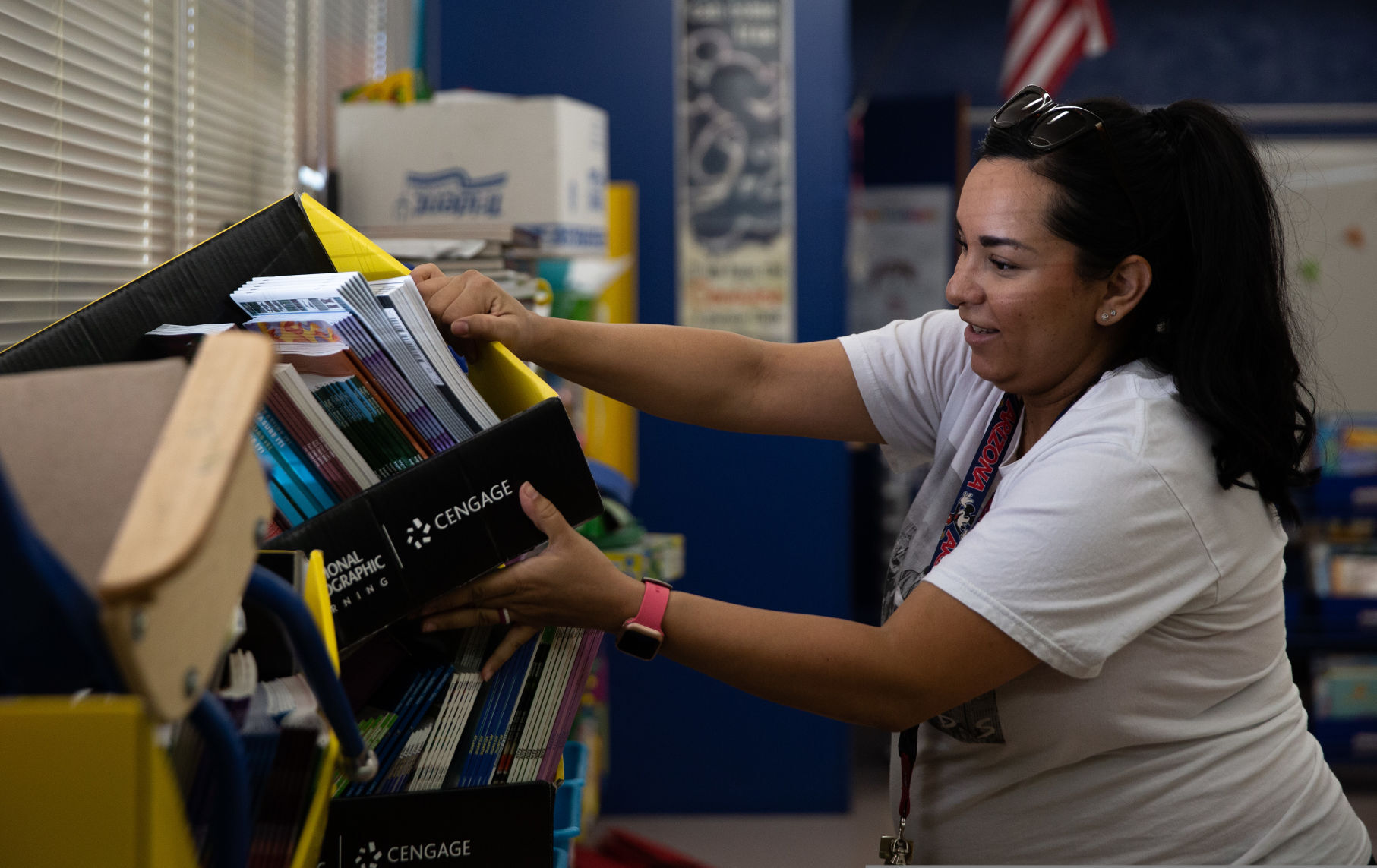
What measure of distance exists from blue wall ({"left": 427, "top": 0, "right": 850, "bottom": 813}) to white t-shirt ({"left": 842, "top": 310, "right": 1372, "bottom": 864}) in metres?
2.26

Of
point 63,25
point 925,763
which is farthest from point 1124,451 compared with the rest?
point 63,25

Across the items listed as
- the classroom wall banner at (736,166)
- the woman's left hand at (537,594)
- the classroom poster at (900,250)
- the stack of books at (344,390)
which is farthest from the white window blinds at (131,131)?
the classroom poster at (900,250)

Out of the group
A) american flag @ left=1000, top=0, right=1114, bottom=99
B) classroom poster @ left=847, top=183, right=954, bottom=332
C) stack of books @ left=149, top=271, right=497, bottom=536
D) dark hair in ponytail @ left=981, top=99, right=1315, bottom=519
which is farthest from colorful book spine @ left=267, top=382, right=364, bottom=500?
classroom poster @ left=847, top=183, right=954, bottom=332

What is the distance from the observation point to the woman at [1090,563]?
1.10m

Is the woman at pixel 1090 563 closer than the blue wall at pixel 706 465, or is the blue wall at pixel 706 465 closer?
the woman at pixel 1090 563

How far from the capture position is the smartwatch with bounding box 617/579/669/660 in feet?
3.52

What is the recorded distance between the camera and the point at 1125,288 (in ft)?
4.15

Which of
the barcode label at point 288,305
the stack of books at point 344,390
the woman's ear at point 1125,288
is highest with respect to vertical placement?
the woman's ear at point 1125,288

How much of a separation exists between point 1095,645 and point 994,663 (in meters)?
0.11

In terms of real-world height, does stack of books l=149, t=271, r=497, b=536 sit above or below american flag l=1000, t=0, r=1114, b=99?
below

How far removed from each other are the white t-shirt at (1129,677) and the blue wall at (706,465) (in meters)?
2.26

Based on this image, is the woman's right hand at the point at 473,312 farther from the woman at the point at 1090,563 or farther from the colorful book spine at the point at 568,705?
the colorful book spine at the point at 568,705

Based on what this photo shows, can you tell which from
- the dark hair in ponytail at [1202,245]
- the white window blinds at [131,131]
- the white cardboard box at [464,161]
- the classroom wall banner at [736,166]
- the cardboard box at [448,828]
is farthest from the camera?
the classroom wall banner at [736,166]

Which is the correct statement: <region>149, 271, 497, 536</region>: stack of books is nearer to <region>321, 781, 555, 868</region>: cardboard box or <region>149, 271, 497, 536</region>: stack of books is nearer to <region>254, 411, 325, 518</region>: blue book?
<region>254, 411, 325, 518</region>: blue book
